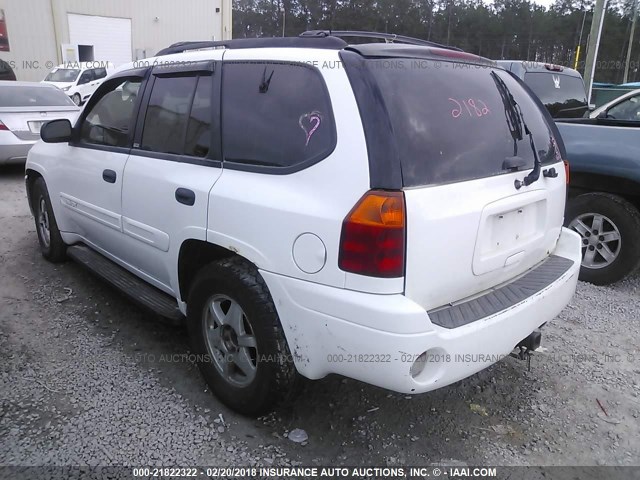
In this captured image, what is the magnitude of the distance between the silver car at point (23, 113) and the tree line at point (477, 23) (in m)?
31.4

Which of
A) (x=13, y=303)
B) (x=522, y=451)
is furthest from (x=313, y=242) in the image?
(x=13, y=303)

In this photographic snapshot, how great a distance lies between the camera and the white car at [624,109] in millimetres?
5977

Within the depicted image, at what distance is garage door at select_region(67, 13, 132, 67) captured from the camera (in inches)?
1014

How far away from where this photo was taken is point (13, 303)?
12.5ft

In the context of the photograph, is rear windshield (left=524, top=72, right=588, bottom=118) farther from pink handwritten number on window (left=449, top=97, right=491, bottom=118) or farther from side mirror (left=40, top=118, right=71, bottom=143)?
side mirror (left=40, top=118, right=71, bottom=143)

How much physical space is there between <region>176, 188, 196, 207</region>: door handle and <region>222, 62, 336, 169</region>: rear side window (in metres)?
0.27

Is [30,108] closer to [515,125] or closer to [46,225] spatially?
[46,225]

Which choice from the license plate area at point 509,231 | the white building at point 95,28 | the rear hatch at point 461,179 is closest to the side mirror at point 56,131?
the rear hatch at point 461,179

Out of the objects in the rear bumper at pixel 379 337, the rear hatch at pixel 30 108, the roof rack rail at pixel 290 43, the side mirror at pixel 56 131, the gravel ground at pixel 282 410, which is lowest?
the gravel ground at pixel 282 410

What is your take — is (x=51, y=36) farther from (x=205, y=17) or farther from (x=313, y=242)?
(x=313, y=242)

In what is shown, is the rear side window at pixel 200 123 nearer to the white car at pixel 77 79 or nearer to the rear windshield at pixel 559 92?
the rear windshield at pixel 559 92

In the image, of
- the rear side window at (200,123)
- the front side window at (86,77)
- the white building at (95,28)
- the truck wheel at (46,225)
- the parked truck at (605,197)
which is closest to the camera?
the rear side window at (200,123)

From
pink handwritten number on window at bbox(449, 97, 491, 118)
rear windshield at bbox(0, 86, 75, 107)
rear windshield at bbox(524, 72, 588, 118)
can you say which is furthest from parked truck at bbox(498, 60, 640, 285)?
rear windshield at bbox(0, 86, 75, 107)

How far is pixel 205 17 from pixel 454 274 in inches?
1226
